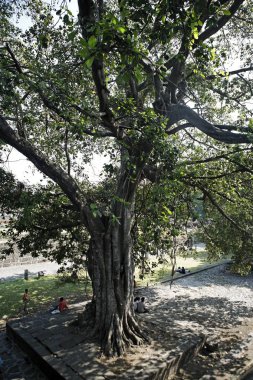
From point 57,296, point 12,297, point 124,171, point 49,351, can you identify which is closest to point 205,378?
point 49,351

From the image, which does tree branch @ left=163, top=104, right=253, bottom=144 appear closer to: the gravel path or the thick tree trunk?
the thick tree trunk

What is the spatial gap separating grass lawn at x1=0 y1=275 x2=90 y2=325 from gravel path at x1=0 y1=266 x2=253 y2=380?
3021 millimetres

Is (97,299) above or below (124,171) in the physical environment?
below

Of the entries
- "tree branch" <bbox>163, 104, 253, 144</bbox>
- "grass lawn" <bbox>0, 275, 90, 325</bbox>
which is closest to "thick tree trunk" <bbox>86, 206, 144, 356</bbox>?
"tree branch" <bbox>163, 104, 253, 144</bbox>

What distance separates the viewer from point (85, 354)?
617 centimetres

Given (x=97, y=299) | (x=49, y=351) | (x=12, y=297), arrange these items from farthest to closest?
(x=12, y=297) → (x=97, y=299) → (x=49, y=351)

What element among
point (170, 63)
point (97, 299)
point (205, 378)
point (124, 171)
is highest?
point (170, 63)

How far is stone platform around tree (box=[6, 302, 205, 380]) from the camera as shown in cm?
553

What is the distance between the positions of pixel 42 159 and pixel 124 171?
2008 mm

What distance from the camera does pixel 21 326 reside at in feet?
26.0

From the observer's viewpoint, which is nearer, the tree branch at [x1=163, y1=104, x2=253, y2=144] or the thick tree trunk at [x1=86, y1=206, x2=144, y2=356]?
the tree branch at [x1=163, y1=104, x2=253, y2=144]

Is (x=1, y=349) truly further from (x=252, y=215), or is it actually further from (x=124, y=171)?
(x=252, y=215)

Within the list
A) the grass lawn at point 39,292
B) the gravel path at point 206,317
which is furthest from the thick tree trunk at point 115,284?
the grass lawn at point 39,292

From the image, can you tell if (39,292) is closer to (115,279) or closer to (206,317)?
(206,317)
